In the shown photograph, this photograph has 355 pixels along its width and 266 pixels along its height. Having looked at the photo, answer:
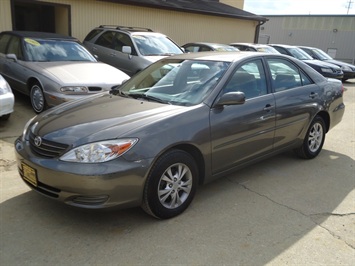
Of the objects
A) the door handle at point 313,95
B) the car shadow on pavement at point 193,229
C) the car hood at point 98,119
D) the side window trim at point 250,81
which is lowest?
the car shadow on pavement at point 193,229

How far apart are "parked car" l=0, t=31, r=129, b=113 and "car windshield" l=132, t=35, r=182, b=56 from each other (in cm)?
167

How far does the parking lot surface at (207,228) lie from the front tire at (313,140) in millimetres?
715

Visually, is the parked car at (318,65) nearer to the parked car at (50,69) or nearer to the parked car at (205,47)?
the parked car at (205,47)

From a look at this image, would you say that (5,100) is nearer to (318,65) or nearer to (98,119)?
(98,119)

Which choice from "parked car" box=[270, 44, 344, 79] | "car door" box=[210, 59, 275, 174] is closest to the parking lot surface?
"car door" box=[210, 59, 275, 174]

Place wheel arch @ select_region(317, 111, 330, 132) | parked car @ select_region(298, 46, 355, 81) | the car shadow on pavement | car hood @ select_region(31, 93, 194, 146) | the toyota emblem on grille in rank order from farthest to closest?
parked car @ select_region(298, 46, 355, 81), wheel arch @ select_region(317, 111, 330, 132), the toyota emblem on grille, car hood @ select_region(31, 93, 194, 146), the car shadow on pavement

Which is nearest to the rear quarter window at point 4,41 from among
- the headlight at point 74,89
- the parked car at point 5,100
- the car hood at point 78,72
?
the car hood at point 78,72

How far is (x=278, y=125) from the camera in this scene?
14.2 feet

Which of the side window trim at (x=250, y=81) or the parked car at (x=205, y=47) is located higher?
the side window trim at (x=250, y=81)

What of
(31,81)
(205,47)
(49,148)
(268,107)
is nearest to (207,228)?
(49,148)

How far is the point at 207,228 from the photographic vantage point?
322cm

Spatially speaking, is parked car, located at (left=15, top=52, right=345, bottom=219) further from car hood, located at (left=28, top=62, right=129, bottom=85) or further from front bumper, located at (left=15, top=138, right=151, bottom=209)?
car hood, located at (left=28, top=62, right=129, bottom=85)

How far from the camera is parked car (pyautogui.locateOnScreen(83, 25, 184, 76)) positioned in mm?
8727

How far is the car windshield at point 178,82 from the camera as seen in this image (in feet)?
12.1
